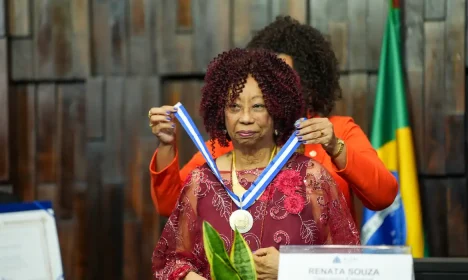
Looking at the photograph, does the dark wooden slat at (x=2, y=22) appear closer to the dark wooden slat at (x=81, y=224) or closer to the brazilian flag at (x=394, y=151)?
the dark wooden slat at (x=81, y=224)

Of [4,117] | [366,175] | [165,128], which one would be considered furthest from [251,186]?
[4,117]

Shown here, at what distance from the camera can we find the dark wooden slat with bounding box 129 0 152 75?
8.68 ft

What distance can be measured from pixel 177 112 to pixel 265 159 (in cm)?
24

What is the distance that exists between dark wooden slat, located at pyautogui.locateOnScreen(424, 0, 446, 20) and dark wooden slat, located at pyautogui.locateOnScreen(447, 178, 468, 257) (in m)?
0.66

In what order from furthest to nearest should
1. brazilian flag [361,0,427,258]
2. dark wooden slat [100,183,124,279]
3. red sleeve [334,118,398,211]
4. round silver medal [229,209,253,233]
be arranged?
dark wooden slat [100,183,124,279] < brazilian flag [361,0,427,258] < red sleeve [334,118,398,211] < round silver medal [229,209,253,233]

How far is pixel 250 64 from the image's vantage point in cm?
141

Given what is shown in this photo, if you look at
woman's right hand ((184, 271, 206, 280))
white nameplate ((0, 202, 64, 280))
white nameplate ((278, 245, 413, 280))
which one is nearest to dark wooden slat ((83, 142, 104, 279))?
white nameplate ((0, 202, 64, 280))

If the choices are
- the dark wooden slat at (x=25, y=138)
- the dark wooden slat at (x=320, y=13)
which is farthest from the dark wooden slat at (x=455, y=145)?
the dark wooden slat at (x=25, y=138)

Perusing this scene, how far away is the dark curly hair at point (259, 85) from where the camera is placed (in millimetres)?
1399

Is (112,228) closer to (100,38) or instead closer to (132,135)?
(132,135)

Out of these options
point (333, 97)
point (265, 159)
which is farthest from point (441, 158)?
point (265, 159)

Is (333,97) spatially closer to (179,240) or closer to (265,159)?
(265,159)

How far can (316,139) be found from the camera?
1416mm

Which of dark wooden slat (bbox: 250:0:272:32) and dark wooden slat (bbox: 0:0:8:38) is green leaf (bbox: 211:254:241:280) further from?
dark wooden slat (bbox: 0:0:8:38)
